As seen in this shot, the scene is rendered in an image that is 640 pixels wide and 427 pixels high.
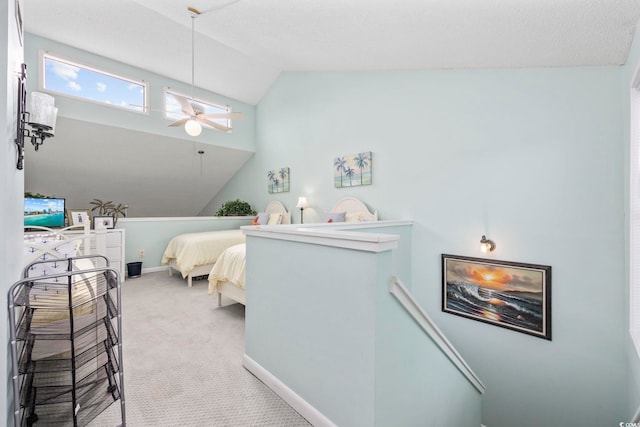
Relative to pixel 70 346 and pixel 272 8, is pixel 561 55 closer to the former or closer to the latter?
pixel 272 8

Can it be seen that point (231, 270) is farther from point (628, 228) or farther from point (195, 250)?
point (628, 228)

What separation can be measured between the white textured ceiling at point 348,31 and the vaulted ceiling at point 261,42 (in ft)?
0.04

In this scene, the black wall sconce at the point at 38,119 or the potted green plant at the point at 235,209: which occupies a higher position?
the black wall sconce at the point at 38,119

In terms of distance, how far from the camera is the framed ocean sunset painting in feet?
A: 8.83

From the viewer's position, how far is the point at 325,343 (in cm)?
148

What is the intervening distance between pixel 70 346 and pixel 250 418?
97 cm

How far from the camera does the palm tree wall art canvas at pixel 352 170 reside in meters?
4.20

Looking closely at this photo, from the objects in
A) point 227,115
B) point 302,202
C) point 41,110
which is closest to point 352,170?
point 302,202

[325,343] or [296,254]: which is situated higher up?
[296,254]

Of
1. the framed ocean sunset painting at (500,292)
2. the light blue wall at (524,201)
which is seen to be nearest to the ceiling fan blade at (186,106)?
the light blue wall at (524,201)

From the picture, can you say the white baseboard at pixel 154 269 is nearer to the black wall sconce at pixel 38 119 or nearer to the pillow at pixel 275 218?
the pillow at pixel 275 218

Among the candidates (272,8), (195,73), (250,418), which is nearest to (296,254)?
(250,418)

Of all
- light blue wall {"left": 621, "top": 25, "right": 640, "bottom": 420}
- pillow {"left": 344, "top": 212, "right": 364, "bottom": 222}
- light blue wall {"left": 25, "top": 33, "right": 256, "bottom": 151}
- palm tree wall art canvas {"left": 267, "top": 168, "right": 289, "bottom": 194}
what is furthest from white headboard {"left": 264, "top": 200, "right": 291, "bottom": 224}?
light blue wall {"left": 621, "top": 25, "right": 640, "bottom": 420}

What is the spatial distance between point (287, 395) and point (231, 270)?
160 cm
